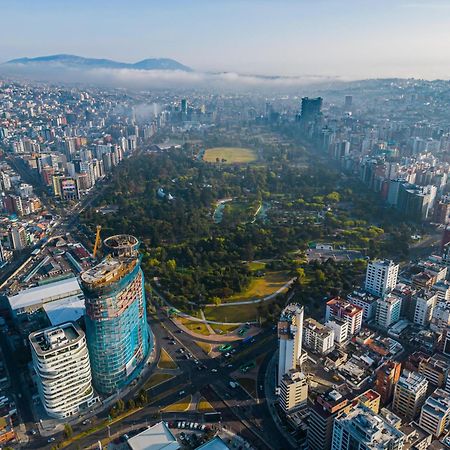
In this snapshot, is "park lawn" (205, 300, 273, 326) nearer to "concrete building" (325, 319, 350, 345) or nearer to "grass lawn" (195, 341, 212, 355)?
"grass lawn" (195, 341, 212, 355)

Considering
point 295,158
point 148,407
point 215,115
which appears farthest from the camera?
point 215,115

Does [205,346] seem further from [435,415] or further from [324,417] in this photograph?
[435,415]

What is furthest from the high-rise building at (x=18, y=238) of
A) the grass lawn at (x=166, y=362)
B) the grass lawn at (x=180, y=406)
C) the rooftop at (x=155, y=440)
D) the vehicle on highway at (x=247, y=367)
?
Answer: the rooftop at (x=155, y=440)

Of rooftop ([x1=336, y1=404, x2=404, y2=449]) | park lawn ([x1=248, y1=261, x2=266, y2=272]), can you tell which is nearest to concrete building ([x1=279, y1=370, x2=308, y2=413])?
rooftop ([x1=336, y1=404, x2=404, y2=449])

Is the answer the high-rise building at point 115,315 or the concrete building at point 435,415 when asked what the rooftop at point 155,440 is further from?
the concrete building at point 435,415

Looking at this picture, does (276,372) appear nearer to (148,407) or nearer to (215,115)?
(148,407)

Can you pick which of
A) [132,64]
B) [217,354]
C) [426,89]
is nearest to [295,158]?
[217,354]

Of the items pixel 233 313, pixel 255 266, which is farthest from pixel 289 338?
pixel 255 266

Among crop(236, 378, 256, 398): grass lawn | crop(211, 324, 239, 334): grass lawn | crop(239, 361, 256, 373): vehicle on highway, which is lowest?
crop(236, 378, 256, 398): grass lawn
